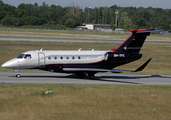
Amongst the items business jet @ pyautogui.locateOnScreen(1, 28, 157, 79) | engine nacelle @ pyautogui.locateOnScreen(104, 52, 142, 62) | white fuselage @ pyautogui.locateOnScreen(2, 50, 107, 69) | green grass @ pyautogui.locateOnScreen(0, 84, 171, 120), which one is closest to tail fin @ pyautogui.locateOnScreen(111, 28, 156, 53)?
business jet @ pyautogui.locateOnScreen(1, 28, 157, 79)

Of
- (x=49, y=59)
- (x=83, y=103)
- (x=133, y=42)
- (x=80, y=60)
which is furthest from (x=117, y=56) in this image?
(x=83, y=103)

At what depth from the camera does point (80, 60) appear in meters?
27.7

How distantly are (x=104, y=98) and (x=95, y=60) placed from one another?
374 inches

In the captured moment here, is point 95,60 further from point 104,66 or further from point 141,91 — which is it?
point 141,91

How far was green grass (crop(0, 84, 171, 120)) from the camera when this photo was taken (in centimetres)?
1507

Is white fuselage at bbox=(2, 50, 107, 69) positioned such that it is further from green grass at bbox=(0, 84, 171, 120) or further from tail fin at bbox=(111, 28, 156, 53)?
green grass at bbox=(0, 84, 171, 120)

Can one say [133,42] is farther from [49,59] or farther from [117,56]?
[49,59]

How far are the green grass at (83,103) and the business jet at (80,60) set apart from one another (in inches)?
173

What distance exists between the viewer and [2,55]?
46531 mm

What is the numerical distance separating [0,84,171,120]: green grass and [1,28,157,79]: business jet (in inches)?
173

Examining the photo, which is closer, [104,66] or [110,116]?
[110,116]

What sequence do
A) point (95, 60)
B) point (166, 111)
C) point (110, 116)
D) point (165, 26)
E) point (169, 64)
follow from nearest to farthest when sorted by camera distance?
point (110, 116), point (166, 111), point (95, 60), point (169, 64), point (165, 26)

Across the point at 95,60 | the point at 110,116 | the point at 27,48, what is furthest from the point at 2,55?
the point at 110,116

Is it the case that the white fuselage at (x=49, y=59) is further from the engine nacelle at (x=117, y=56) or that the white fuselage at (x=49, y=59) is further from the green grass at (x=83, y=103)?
the green grass at (x=83, y=103)
